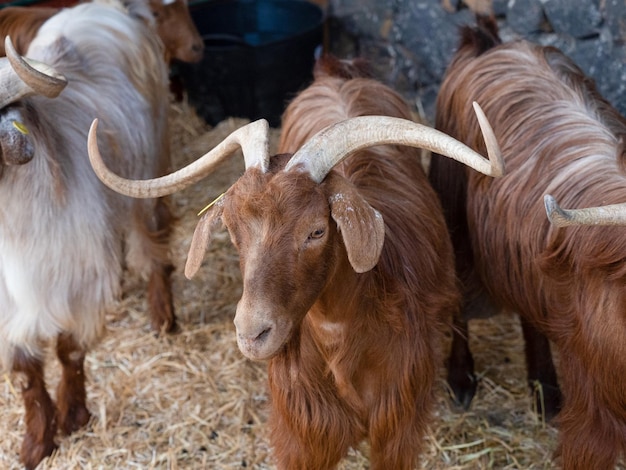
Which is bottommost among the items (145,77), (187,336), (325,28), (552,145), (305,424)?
(187,336)

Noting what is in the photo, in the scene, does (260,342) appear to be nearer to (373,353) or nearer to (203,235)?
(203,235)

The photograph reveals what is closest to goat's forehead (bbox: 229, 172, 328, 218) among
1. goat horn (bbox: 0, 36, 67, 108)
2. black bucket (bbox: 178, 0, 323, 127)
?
goat horn (bbox: 0, 36, 67, 108)

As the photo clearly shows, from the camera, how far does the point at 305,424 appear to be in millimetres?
3129

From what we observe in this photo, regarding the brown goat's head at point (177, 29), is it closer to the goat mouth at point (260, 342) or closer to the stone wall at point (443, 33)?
the stone wall at point (443, 33)

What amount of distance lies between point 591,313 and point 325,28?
5.02m

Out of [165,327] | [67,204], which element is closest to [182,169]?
[67,204]

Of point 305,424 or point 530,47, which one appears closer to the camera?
point 305,424

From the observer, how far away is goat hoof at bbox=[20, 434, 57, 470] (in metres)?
4.08

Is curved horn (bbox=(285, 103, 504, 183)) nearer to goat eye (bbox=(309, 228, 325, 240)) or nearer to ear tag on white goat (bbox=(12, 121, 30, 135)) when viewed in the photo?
goat eye (bbox=(309, 228, 325, 240))

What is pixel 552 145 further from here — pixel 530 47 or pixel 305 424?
pixel 305 424

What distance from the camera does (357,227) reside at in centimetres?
257

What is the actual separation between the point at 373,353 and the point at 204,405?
67.5 inches

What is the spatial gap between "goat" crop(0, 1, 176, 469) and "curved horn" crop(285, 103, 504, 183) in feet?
4.21

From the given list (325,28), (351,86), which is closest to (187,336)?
(351,86)
